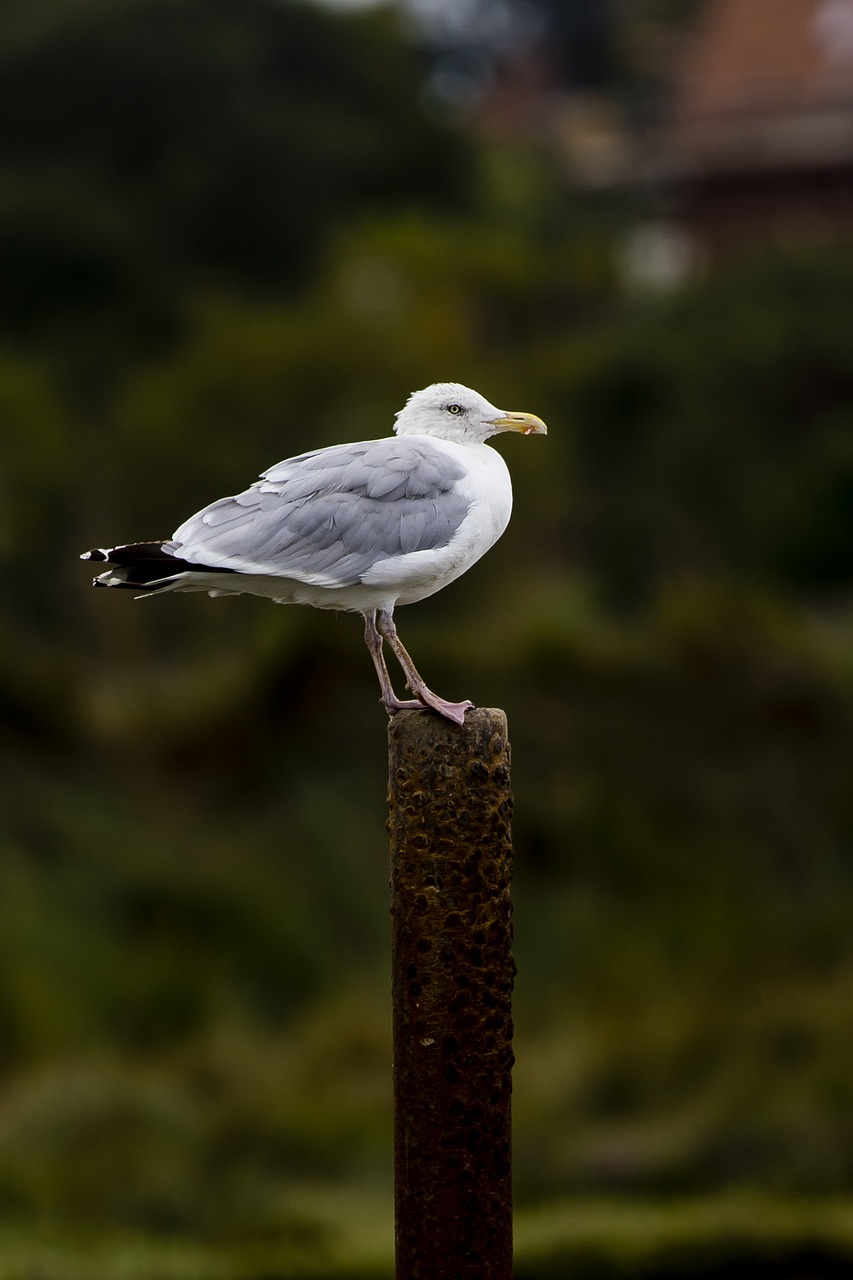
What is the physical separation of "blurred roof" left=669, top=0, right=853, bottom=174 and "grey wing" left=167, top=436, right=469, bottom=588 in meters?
41.0

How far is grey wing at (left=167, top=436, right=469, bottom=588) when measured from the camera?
495cm

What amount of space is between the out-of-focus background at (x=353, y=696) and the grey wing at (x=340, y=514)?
15.8ft

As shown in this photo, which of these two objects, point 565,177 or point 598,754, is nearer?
point 598,754

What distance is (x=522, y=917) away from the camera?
42.8 ft

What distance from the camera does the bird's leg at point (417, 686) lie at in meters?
4.59

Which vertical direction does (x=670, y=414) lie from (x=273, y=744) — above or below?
→ above

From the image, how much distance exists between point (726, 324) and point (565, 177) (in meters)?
20.3

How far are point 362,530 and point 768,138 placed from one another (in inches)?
1646

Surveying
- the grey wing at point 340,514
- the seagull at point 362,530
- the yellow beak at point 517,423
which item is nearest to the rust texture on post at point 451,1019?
the seagull at point 362,530

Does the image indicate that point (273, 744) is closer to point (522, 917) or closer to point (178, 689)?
point (178, 689)

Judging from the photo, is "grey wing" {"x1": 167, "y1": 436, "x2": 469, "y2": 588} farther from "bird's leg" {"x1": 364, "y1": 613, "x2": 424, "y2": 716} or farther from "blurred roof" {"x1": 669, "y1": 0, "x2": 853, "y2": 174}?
"blurred roof" {"x1": 669, "y1": 0, "x2": 853, "y2": 174}

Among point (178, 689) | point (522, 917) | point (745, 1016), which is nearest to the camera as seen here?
point (745, 1016)

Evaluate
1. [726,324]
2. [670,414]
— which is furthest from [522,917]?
[726,324]

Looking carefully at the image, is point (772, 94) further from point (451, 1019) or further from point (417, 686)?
point (451, 1019)
